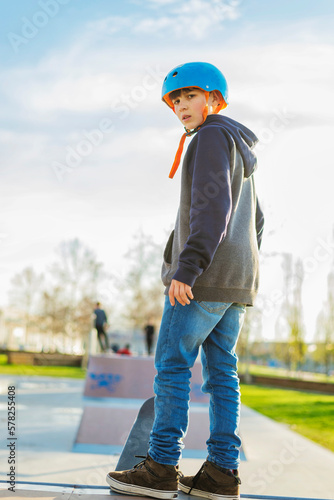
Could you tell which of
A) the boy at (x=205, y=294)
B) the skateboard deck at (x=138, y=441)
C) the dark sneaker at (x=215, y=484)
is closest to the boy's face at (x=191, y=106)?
the boy at (x=205, y=294)

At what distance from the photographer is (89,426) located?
16.1 feet

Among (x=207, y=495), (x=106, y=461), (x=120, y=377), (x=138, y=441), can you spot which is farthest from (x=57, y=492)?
(x=120, y=377)

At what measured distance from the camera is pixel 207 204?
2070 millimetres

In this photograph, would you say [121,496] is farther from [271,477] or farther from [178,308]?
[271,477]

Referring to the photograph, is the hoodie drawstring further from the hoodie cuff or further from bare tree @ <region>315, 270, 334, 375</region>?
bare tree @ <region>315, 270, 334, 375</region>

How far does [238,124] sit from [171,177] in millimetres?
428

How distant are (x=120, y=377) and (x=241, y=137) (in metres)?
6.53

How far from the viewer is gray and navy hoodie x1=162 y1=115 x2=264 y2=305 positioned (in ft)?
6.68

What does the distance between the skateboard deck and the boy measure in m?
0.19

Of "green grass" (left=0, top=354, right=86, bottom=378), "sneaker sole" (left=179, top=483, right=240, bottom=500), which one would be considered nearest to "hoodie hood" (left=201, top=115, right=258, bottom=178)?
"sneaker sole" (left=179, top=483, right=240, bottom=500)

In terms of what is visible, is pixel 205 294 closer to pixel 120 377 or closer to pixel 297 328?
pixel 120 377

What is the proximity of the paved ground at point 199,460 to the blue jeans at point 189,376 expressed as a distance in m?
0.57

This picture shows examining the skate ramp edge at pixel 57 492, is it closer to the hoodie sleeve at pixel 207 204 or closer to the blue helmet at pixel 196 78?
the hoodie sleeve at pixel 207 204

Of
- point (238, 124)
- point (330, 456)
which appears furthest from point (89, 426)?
point (238, 124)
